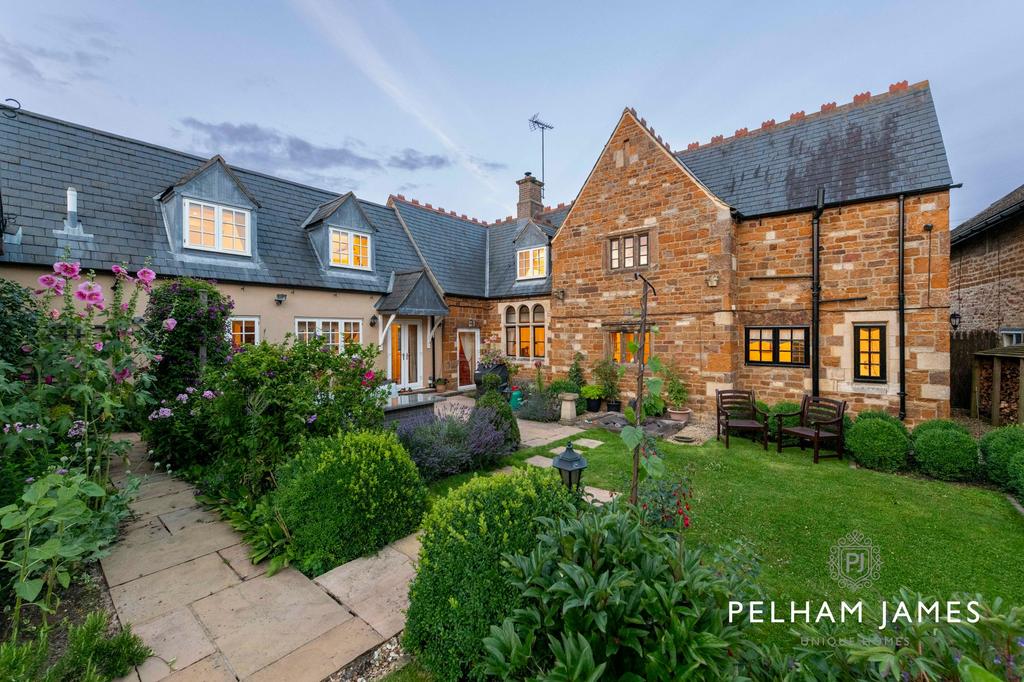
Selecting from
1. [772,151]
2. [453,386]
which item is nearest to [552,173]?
[772,151]

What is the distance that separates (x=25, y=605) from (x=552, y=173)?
1924 centimetres

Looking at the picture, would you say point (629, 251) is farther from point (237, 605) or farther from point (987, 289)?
point (237, 605)

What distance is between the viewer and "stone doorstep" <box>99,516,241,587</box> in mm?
3781

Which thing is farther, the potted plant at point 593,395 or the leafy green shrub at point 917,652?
the potted plant at point 593,395

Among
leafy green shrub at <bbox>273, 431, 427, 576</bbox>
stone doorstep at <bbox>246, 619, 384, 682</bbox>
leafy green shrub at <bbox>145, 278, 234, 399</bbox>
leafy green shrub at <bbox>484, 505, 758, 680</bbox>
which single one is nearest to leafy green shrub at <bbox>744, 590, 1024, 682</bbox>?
leafy green shrub at <bbox>484, 505, 758, 680</bbox>

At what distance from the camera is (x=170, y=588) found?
355 cm

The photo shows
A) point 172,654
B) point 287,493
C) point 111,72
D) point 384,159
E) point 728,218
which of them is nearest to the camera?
point 172,654

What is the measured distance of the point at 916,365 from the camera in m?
8.80

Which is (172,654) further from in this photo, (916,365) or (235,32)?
(916,365)

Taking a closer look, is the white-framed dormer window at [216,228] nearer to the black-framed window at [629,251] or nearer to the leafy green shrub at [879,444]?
the black-framed window at [629,251]

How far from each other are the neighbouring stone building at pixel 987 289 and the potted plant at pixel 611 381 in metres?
8.43

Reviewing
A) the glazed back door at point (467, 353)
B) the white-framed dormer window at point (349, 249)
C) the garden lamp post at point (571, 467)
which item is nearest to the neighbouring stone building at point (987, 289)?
the garden lamp post at point (571, 467)

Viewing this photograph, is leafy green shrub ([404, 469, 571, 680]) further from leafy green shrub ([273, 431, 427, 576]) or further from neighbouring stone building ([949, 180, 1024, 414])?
neighbouring stone building ([949, 180, 1024, 414])

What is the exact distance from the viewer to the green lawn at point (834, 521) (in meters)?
3.73
